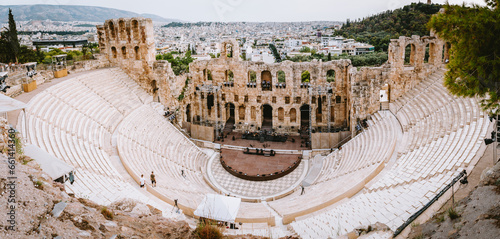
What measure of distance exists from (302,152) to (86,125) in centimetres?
1589

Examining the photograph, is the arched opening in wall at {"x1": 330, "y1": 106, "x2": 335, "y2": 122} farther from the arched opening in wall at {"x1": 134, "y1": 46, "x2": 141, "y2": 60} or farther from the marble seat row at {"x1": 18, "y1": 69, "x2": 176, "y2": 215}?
the arched opening in wall at {"x1": 134, "y1": 46, "x2": 141, "y2": 60}

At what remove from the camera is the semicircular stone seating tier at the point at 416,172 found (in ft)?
39.7

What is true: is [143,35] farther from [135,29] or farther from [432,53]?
[432,53]

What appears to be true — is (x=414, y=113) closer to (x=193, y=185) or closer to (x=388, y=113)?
(x=388, y=113)

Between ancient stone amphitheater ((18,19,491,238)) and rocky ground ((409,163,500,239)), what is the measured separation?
1417 mm

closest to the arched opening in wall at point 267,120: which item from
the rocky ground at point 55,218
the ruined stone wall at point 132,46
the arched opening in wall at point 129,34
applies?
the ruined stone wall at point 132,46

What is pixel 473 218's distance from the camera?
8258 millimetres

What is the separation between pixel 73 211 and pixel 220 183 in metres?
A: 14.9

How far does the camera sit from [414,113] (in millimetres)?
22266

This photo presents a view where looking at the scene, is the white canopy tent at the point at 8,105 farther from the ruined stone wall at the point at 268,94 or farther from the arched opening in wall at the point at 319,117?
the arched opening in wall at the point at 319,117

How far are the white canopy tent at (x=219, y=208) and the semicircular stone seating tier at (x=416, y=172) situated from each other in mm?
2605

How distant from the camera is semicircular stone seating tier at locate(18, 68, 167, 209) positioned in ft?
46.7

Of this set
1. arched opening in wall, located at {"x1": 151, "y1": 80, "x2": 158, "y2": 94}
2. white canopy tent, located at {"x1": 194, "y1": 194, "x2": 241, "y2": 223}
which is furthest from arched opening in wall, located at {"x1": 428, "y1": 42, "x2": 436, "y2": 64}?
arched opening in wall, located at {"x1": 151, "y1": 80, "x2": 158, "y2": 94}

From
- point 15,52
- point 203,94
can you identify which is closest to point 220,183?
point 203,94
